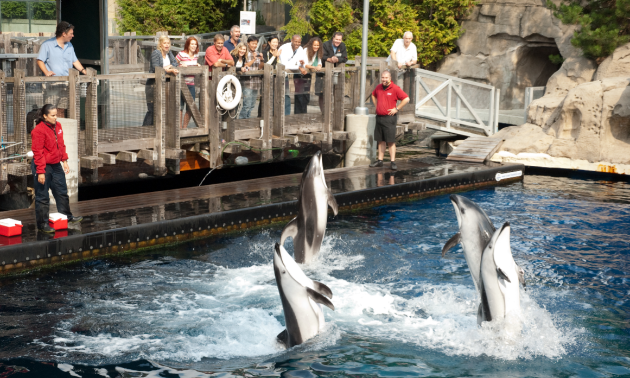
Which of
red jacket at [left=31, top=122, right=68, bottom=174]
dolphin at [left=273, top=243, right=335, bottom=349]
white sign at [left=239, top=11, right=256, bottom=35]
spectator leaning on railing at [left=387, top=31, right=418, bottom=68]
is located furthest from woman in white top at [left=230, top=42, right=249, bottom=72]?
dolphin at [left=273, top=243, right=335, bottom=349]

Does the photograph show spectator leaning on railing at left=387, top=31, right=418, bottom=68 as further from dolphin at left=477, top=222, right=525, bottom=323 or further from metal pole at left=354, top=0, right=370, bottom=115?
dolphin at left=477, top=222, right=525, bottom=323

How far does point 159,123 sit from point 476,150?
294 inches

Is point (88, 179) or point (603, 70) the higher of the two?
point (603, 70)

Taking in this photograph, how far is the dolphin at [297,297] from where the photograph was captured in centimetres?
611

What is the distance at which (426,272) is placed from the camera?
351 inches

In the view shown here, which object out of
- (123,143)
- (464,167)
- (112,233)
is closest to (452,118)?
A: (464,167)

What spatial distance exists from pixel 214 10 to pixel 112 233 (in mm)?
19050

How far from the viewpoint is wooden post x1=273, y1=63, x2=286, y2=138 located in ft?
43.3

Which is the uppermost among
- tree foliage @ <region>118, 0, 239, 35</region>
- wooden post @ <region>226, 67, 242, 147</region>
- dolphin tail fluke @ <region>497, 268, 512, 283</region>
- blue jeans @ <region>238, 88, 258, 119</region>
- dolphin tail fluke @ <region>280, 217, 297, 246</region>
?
tree foliage @ <region>118, 0, 239, 35</region>

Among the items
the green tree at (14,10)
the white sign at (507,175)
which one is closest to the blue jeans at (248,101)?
the white sign at (507,175)

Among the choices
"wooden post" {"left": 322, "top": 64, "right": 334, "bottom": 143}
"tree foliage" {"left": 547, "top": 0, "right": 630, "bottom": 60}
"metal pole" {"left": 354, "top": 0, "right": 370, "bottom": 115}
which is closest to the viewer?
"metal pole" {"left": 354, "top": 0, "right": 370, "bottom": 115}

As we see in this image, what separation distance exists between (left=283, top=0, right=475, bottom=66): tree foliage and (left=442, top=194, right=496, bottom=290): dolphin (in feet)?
46.1

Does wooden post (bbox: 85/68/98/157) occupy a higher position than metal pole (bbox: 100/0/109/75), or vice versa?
metal pole (bbox: 100/0/109/75)

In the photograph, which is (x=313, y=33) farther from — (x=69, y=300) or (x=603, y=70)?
(x=69, y=300)
